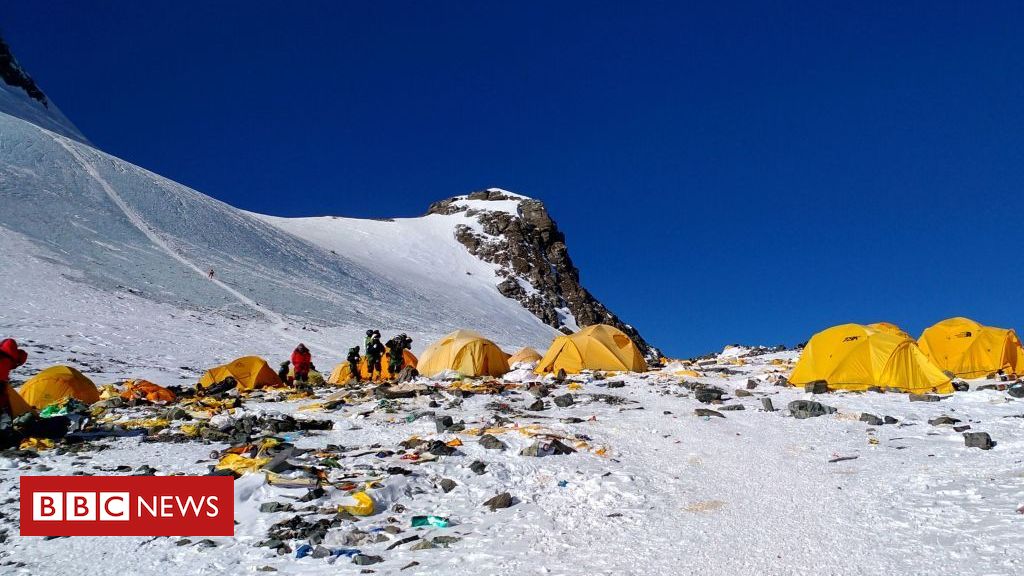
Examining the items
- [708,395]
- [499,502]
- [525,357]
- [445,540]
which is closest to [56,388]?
[499,502]

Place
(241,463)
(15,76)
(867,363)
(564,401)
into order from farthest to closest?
(15,76), (867,363), (564,401), (241,463)

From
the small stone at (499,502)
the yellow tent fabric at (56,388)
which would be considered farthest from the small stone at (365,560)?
the yellow tent fabric at (56,388)

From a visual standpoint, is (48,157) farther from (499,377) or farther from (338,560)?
(338,560)

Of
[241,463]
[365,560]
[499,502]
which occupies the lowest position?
[365,560]

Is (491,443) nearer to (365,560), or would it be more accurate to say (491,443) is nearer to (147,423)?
(365,560)

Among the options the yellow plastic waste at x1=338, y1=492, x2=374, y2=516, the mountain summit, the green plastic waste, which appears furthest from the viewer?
the mountain summit

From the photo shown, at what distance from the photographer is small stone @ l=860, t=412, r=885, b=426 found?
37.1 ft

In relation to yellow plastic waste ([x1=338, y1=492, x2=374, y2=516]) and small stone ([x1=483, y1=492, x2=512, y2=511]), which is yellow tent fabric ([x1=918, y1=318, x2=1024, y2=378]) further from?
yellow plastic waste ([x1=338, y1=492, x2=374, y2=516])

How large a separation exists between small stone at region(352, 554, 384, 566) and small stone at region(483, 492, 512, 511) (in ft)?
5.71

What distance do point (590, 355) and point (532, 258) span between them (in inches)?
3293

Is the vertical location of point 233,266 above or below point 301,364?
above

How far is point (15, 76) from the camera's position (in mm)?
121875

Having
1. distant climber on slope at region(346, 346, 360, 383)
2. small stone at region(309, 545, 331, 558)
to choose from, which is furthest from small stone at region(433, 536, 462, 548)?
distant climber on slope at region(346, 346, 360, 383)

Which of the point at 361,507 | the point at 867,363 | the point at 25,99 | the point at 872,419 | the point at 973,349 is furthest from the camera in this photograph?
the point at 25,99
